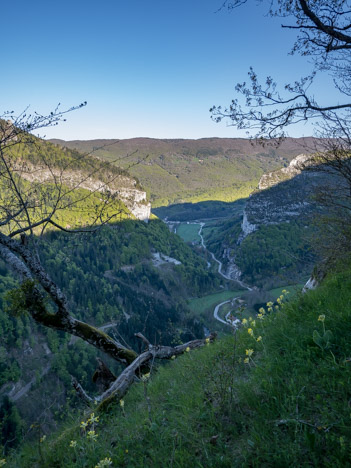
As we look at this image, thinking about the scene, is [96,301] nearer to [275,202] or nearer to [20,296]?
[20,296]

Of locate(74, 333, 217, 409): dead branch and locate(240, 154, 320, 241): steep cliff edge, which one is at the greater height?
locate(240, 154, 320, 241): steep cliff edge

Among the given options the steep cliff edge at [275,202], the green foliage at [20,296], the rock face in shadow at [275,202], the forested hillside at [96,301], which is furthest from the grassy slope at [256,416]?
the steep cliff edge at [275,202]

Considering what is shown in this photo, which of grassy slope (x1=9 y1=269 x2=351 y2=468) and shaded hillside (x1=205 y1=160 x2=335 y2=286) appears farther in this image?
shaded hillside (x1=205 y1=160 x2=335 y2=286)

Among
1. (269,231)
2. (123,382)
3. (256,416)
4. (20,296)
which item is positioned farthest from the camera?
(269,231)

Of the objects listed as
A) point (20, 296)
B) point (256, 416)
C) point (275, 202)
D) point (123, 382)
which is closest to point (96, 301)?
point (20, 296)

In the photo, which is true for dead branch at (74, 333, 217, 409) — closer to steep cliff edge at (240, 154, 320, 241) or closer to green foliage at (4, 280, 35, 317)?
green foliage at (4, 280, 35, 317)

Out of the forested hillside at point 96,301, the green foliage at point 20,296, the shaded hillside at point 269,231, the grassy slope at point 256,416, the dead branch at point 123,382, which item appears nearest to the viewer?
the grassy slope at point 256,416

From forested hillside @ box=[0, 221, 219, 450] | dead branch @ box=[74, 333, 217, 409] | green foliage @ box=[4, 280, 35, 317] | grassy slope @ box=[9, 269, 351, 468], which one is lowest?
forested hillside @ box=[0, 221, 219, 450]

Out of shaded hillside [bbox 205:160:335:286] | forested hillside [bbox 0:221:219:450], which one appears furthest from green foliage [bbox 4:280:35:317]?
shaded hillside [bbox 205:160:335:286]

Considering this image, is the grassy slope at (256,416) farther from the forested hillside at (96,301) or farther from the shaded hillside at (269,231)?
the shaded hillside at (269,231)
